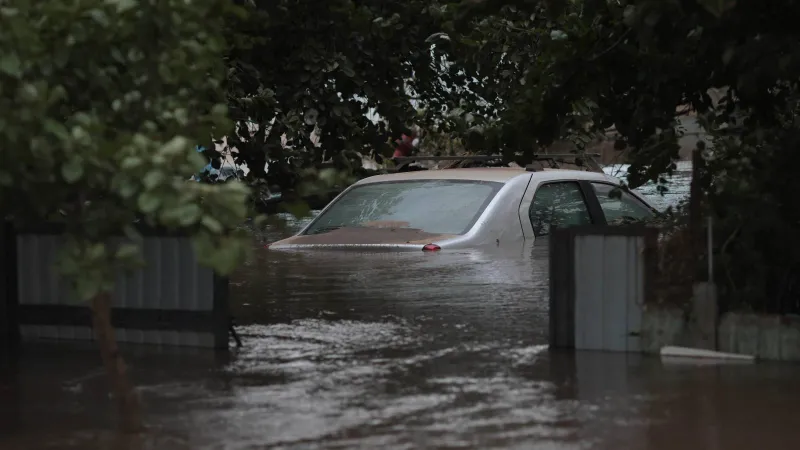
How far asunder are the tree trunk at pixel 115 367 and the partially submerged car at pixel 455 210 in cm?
623

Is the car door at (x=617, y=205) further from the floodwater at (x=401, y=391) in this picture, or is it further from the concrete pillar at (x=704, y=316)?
the concrete pillar at (x=704, y=316)

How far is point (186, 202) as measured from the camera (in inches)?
231

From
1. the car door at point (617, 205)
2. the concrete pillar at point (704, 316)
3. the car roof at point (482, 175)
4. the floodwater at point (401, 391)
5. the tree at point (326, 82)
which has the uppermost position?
the tree at point (326, 82)

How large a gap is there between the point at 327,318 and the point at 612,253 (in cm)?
274

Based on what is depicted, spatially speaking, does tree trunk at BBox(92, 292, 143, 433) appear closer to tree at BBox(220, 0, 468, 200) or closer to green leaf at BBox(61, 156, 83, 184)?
green leaf at BBox(61, 156, 83, 184)

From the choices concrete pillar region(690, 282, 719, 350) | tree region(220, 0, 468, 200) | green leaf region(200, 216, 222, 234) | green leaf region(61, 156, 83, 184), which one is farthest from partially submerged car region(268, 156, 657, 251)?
green leaf region(200, 216, 222, 234)

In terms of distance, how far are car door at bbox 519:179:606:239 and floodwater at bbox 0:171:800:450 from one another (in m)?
2.52

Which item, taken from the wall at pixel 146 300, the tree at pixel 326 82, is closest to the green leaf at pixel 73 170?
the wall at pixel 146 300

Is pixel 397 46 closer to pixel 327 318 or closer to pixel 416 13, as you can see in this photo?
pixel 416 13

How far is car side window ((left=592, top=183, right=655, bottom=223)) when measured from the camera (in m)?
14.9

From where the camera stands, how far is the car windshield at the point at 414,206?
13531 millimetres

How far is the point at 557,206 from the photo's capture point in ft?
47.2

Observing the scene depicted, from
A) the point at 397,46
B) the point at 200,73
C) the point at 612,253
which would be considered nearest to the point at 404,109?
the point at 397,46

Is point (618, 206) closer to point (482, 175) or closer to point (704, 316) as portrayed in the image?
point (482, 175)
